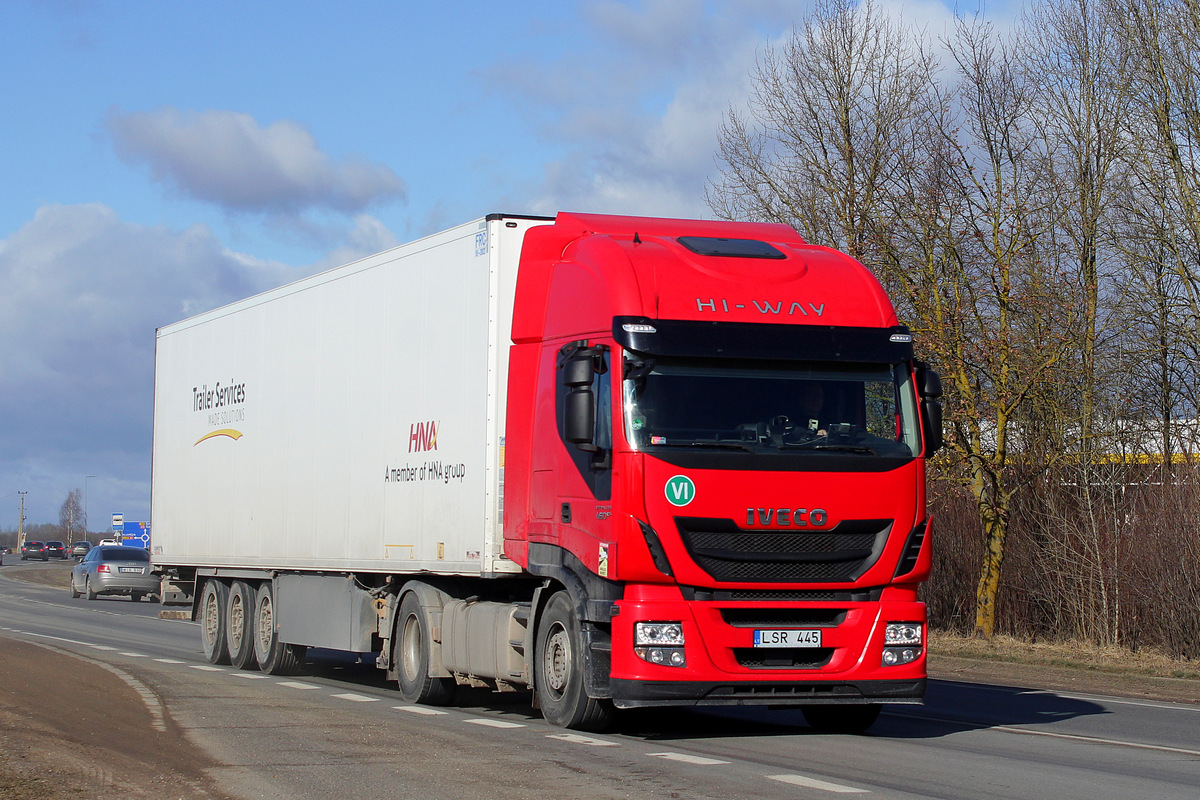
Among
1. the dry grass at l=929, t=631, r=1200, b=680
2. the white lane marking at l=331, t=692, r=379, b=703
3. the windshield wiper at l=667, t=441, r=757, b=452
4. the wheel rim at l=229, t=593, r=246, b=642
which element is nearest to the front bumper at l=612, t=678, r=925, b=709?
the windshield wiper at l=667, t=441, r=757, b=452

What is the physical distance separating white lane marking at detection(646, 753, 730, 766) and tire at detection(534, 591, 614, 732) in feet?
3.18

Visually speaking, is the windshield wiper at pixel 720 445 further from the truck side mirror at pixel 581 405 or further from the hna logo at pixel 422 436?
the hna logo at pixel 422 436

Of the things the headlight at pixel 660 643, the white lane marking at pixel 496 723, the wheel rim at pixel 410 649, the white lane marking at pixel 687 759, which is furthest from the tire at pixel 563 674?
the wheel rim at pixel 410 649

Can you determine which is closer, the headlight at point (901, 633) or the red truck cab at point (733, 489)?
the red truck cab at point (733, 489)

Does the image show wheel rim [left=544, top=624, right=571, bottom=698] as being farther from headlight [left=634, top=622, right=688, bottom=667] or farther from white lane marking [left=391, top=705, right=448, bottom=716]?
white lane marking [left=391, top=705, right=448, bottom=716]

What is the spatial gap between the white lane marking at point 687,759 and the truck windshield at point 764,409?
82.7 inches

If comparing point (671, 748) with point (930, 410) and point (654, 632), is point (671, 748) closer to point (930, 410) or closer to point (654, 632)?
point (654, 632)

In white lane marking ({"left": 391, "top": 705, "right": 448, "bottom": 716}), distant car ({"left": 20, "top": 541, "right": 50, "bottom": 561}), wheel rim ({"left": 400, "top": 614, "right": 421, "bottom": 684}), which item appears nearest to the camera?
white lane marking ({"left": 391, "top": 705, "right": 448, "bottom": 716})

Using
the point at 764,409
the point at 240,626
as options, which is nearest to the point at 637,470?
the point at 764,409

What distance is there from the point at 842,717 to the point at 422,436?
464cm

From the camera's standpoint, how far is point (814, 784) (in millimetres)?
8617

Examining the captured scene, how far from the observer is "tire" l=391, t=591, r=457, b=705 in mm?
13695

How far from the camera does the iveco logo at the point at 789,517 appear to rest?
1032 cm

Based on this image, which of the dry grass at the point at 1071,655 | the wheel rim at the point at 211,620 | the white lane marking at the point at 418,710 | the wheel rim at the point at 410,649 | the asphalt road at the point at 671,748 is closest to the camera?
the asphalt road at the point at 671,748
